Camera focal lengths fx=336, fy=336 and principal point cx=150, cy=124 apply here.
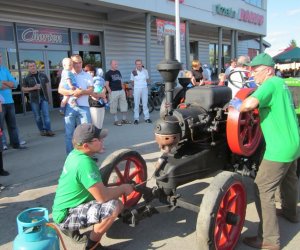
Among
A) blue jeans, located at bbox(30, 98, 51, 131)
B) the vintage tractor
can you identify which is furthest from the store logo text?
the vintage tractor

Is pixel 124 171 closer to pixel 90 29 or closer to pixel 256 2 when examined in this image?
pixel 90 29

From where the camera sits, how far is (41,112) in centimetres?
814

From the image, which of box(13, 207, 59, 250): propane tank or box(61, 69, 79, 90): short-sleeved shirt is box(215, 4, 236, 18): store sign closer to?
box(61, 69, 79, 90): short-sleeved shirt

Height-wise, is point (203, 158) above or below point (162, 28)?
below

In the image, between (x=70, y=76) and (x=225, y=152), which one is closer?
(x=225, y=152)

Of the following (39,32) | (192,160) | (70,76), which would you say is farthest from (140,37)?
(192,160)

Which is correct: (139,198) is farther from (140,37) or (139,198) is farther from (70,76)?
(140,37)

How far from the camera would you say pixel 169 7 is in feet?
45.3

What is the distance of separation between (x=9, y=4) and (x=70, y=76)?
5825 millimetres

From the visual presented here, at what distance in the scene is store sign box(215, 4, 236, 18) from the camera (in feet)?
57.3

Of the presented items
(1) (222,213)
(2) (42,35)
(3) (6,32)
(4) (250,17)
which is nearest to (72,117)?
(1) (222,213)

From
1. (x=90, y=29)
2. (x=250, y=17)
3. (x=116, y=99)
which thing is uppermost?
(x=250, y=17)

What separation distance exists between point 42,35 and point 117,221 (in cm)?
892

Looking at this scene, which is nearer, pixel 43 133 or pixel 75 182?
pixel 75 182
